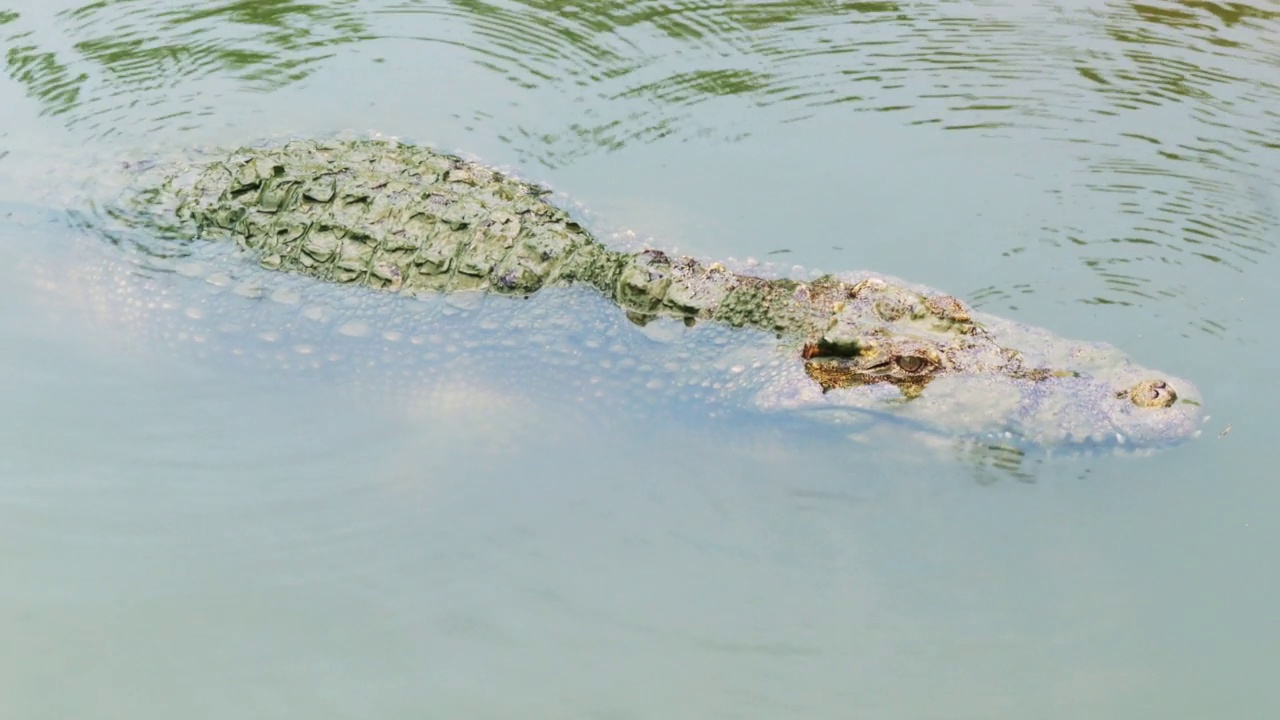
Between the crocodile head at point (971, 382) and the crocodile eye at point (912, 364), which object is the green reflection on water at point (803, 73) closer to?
the crocodile head at point (971, 382)

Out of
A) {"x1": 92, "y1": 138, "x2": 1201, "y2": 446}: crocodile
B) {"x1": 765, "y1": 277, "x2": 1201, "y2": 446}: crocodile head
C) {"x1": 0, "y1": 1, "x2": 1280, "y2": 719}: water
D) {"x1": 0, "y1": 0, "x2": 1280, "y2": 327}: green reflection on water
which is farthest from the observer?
{"x1": 0, "y1": 0, "x2": 1280, "y2": 327}: green reflection on water

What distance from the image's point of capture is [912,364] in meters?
4.73

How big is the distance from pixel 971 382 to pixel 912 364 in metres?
0.26

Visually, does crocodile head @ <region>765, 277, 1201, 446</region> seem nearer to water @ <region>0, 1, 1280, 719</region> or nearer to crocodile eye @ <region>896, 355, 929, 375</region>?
crocodile eye @ <region>896, 355, 929, 375</region>

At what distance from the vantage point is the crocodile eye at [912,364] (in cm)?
472

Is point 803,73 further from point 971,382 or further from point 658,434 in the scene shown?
point 658,434

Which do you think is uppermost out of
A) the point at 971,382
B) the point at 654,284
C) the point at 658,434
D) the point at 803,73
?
the point at 803,73

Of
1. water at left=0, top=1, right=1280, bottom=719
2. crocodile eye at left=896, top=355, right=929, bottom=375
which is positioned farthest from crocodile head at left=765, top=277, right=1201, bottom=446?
water at left=0, top=1, right=1280, bottom=719

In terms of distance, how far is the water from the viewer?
411 centimetres

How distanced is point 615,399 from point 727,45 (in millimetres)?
3209

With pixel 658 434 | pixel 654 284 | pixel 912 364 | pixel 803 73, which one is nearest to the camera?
pixel 912 364

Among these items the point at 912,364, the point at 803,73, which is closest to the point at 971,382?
the point at 912,364

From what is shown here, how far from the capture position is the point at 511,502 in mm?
4723

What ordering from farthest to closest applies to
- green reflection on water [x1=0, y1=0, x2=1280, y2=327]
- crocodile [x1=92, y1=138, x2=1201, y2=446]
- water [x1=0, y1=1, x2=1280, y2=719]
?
1. green reflection on water [x1=0, y1=0, x2=1280, y2=327]
2. crocodile [x1=92, y1=138, x2=1201, y2=446]
3. water [x1=0, y1=1, x2=1280, y2=719]
